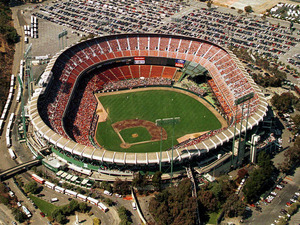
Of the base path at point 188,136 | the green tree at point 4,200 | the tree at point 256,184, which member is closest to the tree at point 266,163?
the tree at point 256,184

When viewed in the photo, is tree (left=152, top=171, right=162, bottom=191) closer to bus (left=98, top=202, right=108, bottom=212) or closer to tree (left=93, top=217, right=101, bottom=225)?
bus (left=98, top=202, right=108, bottom=212)

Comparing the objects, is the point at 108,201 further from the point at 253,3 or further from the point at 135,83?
the point at 253,3

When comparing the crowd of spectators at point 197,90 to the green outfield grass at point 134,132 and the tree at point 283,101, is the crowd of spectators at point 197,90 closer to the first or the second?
the tree at point 283,101

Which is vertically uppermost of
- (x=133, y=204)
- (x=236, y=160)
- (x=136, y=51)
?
(x=136, y=51)

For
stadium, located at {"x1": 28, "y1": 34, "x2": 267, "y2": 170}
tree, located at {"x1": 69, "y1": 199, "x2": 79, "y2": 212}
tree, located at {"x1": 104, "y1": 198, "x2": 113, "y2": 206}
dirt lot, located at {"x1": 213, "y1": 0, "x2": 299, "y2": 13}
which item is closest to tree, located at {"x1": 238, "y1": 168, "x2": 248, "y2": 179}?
stadium, located at {"x1": 28, "y1": 34, "x2": 267, "y2": 170}

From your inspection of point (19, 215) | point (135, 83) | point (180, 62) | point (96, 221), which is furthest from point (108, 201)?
point (180, 62)

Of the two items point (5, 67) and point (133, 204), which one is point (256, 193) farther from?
point (5, 67)

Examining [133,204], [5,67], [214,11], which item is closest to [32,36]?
[5,67]
